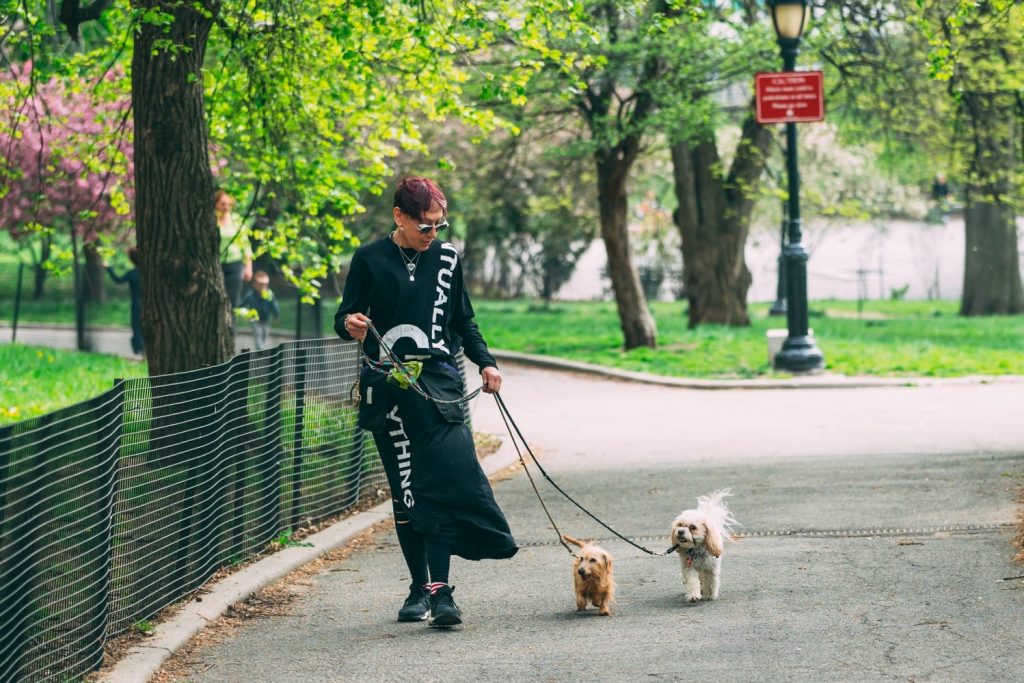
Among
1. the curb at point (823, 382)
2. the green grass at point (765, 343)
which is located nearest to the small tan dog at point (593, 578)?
the curb at point (823, 382)

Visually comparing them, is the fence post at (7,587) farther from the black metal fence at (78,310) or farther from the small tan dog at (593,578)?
the black metal fence at (78,310)

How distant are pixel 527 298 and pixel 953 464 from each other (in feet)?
117

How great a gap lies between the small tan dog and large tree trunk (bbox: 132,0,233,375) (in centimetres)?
388

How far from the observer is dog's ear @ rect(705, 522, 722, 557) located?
681cm

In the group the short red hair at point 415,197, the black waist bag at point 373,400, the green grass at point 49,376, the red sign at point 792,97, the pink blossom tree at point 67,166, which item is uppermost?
the red sign at point 792,97

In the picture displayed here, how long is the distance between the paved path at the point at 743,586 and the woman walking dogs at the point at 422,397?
424 mm

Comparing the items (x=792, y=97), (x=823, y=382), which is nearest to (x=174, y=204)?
(x=823, y=382)

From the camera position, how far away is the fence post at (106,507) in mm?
5820

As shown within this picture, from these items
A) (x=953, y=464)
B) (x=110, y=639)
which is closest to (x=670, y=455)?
(x=953, y=464)

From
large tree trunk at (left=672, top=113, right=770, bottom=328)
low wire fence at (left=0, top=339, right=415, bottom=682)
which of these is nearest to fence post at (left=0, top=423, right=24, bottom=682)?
low wire fence at (left=0, top=339, right=415, bottom=682)

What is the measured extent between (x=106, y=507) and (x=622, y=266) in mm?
18080

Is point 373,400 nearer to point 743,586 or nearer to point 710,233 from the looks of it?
point 743,586

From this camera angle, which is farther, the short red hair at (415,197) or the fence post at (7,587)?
the short red hair at (415,197)

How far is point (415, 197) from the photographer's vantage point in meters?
6.50
